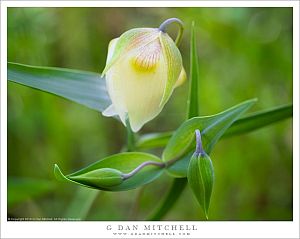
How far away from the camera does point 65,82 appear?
35.9 inches

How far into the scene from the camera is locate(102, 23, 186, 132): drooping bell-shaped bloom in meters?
0.79

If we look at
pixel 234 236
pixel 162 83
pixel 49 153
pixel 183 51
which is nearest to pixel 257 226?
pixel 234 236

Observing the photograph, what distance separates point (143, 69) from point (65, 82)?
0.64 feet

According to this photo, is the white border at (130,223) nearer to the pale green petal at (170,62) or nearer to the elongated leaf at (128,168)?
the elongated leaf at (128,168)

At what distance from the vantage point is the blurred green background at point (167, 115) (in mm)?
1333

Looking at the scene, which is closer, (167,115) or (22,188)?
(22,188)

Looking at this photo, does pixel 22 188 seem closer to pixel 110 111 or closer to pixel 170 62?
pixel 110 111

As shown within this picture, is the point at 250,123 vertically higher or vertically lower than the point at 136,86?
lower

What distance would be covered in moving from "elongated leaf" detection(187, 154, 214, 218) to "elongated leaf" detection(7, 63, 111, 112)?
239mm

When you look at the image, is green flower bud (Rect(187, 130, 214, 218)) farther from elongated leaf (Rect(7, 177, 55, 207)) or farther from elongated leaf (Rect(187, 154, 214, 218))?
elongated leaf (Rect(7, 177, 55, 207))

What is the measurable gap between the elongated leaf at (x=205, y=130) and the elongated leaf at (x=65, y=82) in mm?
161

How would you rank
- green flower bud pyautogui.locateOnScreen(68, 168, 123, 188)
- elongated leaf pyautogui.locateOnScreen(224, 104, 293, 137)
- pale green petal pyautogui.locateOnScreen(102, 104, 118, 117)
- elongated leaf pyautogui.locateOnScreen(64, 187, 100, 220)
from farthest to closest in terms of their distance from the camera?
elongated leaf pyautogui.locateOnScreen(64, 187, 100, 220) < elongated leaf pyautogui.locateOnScreen(224, 104, 293, 137) < pale green petal pyautogui.locateOnScreen(102, 104, 118, 117) < green flower bud pyautogui.locateOnScreen(68, 168, 123, 188)

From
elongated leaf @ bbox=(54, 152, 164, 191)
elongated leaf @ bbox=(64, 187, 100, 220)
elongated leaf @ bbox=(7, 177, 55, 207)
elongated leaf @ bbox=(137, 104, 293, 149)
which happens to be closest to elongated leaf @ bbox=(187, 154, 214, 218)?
elongated leaf @ bbox=(54, 152, 164, 191)

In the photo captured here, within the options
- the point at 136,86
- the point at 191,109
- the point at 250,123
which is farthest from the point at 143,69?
the point at 250,123
